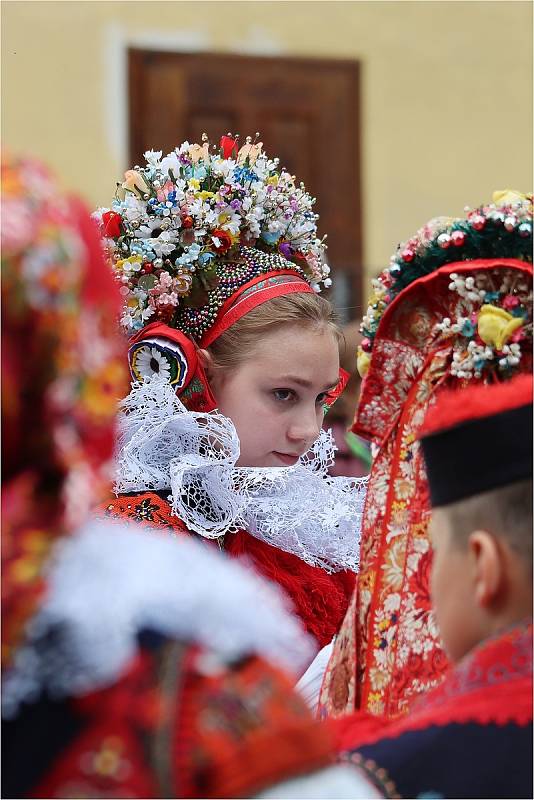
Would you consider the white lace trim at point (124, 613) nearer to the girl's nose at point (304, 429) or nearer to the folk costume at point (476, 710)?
the folk costume at point (476, 710)

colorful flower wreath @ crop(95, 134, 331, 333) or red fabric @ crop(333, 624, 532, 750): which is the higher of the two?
colorful flower wreath @ crop(95, 134, 331, 333)

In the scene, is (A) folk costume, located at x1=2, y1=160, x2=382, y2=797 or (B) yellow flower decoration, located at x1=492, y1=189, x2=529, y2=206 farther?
(B) yellow flower decoration, located at x1=492, y1=189, x2=529, y2=206

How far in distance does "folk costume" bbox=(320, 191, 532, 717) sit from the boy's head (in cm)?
33

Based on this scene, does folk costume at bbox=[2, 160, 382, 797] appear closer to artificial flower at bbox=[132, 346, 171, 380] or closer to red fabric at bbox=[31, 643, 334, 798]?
red fabric at bbox=[31, 643, 334, 798]

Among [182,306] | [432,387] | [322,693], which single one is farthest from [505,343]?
[182,306]

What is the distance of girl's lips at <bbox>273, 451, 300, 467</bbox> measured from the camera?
8.71 feet

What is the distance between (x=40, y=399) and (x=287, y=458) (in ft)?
5.75

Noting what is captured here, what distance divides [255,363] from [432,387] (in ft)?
2.93

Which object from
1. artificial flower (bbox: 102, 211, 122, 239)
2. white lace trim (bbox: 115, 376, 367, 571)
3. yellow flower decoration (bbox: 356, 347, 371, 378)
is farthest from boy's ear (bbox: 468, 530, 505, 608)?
artificial flower (bbox: 102, 211, 122, 239)

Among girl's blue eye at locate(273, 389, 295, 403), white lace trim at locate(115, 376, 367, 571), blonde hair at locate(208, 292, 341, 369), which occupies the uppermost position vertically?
blonde hair at locate(208, 292, 341, 369)

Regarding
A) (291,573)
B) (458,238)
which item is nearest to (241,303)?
(291,573)

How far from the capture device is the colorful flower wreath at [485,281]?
1720 mm

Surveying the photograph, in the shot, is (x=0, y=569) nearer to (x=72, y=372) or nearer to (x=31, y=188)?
(x=72, y=372)

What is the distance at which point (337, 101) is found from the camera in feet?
19.3
